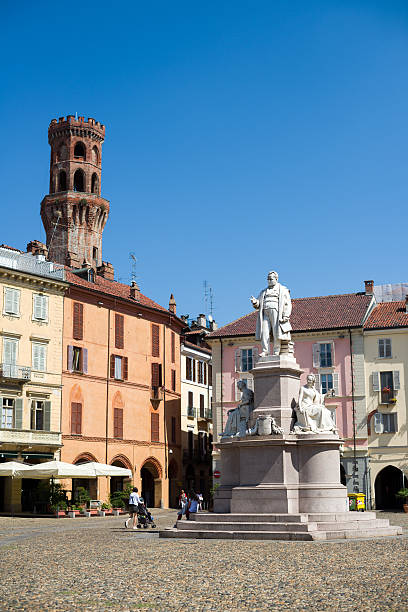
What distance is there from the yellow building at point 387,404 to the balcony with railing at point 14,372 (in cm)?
2204

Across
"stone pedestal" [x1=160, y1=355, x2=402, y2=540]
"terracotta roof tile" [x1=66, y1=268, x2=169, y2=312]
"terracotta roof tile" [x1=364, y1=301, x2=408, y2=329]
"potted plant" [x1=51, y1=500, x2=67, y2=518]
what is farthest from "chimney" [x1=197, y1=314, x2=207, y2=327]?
"stone pedestal" [x1=160, y1=355, x2=402, y2=540]

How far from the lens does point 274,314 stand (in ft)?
78.9

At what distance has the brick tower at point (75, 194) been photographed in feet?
282

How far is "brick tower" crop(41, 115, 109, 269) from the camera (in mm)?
85938

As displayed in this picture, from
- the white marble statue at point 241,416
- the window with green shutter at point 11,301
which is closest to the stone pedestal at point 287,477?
the white marble statue at point 241,416

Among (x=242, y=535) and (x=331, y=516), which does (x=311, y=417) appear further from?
(x=242, y=535)

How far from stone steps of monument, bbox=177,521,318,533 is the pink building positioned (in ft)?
113

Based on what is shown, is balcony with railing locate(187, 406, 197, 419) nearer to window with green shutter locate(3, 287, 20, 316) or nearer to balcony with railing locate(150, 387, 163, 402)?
balcony with railing locate(150, 387, 163, 402)

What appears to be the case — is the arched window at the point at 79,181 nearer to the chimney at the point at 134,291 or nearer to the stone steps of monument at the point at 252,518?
the chimney at the point at 134,291

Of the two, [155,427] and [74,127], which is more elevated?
[74,127]

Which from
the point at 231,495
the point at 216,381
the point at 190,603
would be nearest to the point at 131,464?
the point at 216,381

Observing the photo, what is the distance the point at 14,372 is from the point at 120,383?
980cm

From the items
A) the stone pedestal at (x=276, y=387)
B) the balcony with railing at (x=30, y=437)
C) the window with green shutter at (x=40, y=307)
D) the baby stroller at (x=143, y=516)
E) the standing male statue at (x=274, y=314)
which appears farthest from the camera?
the window with green shutter at (x=40, y=307)

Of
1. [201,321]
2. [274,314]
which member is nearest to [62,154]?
[201,321]
